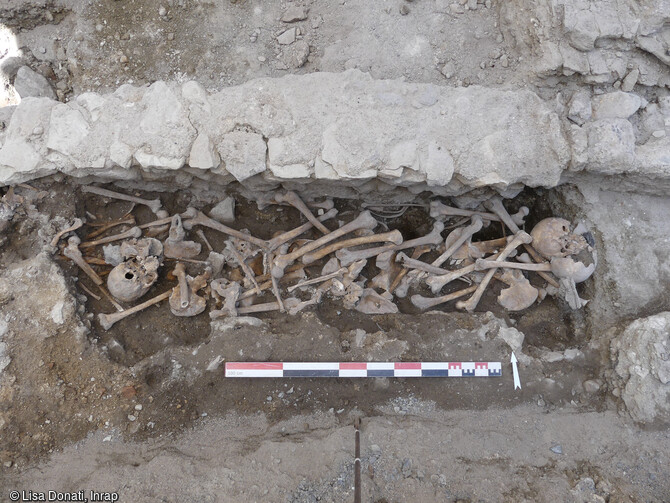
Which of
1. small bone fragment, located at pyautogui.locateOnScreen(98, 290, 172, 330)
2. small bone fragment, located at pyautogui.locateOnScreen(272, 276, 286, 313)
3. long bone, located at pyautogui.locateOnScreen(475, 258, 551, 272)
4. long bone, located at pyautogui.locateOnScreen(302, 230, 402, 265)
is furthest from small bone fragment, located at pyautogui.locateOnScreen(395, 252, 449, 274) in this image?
small bone fragment, located at pyautogui.locateOnScreen(98, 290, 172, 330)

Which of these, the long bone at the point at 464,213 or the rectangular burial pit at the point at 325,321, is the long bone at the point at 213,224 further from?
the long bone at the point at 464,213

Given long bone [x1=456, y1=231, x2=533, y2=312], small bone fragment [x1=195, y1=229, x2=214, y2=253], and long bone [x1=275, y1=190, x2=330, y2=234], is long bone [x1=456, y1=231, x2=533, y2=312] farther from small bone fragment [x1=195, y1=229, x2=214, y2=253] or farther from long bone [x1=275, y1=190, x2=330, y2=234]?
small bone fragment [x1=195, y1=229, x2=214, y2=253]

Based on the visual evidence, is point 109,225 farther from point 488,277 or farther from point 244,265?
point 488,277

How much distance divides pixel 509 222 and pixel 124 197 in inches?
124

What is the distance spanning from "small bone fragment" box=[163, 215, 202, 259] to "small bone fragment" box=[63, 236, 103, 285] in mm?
559

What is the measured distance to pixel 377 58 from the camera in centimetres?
412

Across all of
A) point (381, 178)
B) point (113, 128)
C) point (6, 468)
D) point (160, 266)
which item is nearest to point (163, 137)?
point (113, 128)

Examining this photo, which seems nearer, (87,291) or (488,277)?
(87,291)

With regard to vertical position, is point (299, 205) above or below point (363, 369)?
above

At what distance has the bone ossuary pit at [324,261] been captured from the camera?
3.77 metres

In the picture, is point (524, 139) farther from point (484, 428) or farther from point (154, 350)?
point (154, 350)

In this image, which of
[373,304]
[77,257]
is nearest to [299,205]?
[373,304]

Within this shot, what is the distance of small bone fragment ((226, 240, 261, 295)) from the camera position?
12.6ft

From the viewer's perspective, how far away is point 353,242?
390 cm
